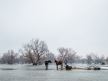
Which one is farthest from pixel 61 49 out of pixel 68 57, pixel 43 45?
pixel 43 45

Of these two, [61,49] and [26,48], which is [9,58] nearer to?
[61,49]

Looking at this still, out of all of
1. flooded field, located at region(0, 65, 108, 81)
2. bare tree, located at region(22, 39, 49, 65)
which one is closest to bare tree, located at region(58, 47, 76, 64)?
bare tree, located at region(22, 39, 49, 65)

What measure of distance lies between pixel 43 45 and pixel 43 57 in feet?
18.9

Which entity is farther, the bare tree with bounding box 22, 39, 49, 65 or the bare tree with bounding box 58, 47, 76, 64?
the bare tree with bounding box 58, 47, 76, 64

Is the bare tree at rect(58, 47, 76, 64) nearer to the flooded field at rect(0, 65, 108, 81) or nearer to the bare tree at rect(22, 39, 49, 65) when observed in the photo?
the bare tree at rect(22, 39, 49, 65)

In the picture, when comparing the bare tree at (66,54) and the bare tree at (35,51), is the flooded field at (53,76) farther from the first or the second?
the bare tree at (66,54)

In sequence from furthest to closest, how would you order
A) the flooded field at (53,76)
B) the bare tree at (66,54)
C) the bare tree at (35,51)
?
the bare tree at (66,54) < the bare tree at (35,51) < the flooded field at (53,76)

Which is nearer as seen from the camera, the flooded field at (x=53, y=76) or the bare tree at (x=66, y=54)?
the flooded field at (x=53, y=76)

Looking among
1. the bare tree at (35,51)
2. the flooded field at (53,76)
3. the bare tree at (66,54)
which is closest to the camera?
the flooded field at (53,76)

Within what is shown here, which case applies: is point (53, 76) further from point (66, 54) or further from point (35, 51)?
point (66, 54)

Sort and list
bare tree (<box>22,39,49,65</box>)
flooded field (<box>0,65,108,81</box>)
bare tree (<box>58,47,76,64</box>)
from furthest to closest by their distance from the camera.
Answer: bare tree (<box>58,47,76,64</box>) < bare tree (<box>22,39,49,65</box>) < flooded field (<box>0,65,108,81</box>)

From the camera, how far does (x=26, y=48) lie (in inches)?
4031

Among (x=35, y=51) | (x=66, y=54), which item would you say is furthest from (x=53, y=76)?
(x=66, y=54)

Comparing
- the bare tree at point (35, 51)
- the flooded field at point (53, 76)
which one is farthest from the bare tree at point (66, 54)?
the flooded field at point (53, 76)
